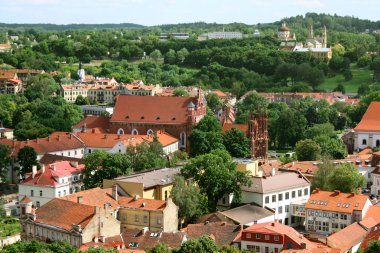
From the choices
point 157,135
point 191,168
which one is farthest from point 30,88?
point 191,168

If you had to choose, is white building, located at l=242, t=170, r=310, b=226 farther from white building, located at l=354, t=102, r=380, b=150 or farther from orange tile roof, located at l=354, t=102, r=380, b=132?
orange tile roof, located at l=354, t=102, r=380, b=132

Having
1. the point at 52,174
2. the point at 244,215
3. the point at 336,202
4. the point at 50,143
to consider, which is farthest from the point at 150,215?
the point at 50,143

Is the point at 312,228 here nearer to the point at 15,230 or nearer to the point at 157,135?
the point at 15,230

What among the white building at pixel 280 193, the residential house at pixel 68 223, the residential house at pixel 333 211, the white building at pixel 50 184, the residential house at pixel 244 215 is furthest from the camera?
the white building at pixel 50 184

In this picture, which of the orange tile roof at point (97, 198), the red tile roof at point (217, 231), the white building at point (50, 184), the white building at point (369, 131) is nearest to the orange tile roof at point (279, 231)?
the red tile roof at point (217, 231)

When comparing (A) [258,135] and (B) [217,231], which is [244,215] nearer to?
(B) [217,231]

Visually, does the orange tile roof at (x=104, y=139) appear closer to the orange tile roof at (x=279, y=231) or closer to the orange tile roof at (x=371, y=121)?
the orange tile roof at (x=371, y=121)
